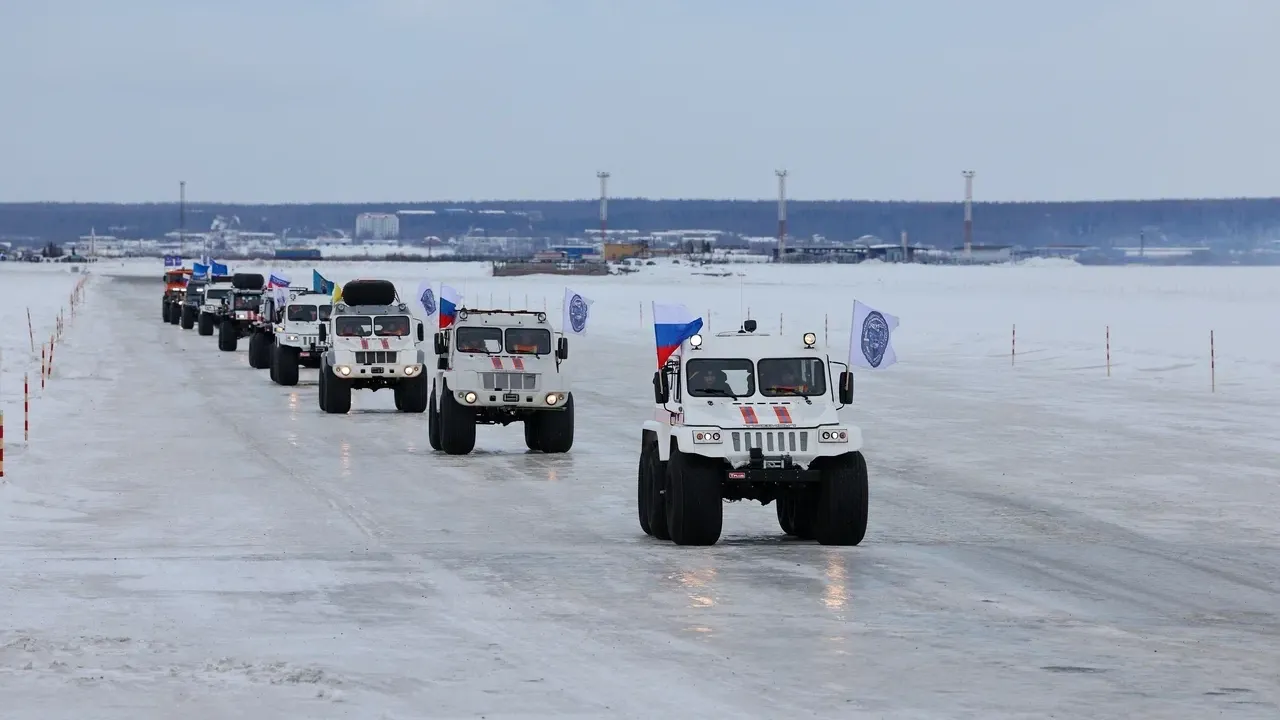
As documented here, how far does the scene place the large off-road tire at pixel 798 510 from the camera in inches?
757

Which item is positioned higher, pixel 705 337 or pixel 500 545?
pixel 705 337

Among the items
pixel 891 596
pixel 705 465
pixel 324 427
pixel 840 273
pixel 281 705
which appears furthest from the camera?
pixel 840 273

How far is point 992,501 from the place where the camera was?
75.9 feet

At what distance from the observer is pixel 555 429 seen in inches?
1133

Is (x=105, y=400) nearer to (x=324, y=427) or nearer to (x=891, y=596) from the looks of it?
(x=324, y=427)

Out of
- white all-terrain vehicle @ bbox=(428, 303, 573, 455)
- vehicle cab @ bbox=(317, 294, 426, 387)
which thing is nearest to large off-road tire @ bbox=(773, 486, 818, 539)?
white all-terrain vehicle @ bbox=(428, 303, 573, 455)

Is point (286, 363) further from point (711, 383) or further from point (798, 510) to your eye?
point (711, 383)

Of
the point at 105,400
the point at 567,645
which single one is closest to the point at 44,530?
the point at 567,645

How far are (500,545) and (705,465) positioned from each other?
2325mm

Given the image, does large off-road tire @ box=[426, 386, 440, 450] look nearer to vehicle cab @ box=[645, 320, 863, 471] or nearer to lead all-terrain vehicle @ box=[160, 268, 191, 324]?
vehicle cab @ box=[645, 320, 863, 471]

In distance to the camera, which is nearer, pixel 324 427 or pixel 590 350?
pixel 324 427

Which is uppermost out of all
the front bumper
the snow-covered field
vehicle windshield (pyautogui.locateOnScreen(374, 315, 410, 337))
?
vehicle windshield (pyautogui.locateOnScreen(374, 315, 410, 337))

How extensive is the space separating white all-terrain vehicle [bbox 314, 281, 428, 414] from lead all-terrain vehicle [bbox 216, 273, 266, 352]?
19.9 metres

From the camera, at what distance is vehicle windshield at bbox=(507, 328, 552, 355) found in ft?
95.8
